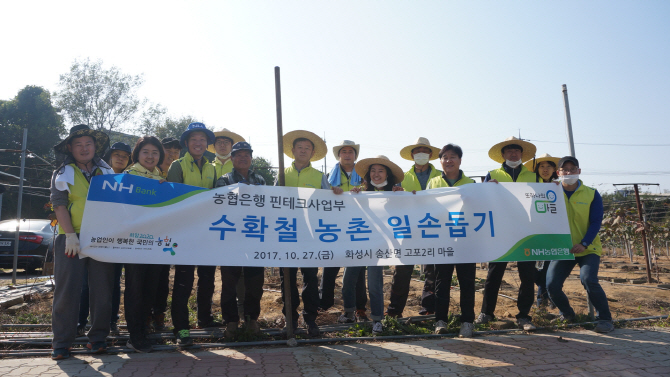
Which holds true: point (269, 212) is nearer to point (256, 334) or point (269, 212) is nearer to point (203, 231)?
point (203, 231)

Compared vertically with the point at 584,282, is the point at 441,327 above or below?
below

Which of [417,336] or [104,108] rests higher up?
[104,108]

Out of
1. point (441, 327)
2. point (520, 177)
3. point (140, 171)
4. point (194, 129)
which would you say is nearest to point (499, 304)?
point (520, 177)

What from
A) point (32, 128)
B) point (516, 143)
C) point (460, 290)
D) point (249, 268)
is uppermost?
point (32, 128)

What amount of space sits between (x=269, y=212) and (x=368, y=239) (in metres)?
1.11

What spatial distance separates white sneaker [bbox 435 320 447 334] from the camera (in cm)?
453

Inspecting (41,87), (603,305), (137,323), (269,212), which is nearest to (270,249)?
(269,212)

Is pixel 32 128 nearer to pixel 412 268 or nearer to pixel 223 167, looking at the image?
pixel 223 167

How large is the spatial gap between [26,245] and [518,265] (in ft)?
35.9

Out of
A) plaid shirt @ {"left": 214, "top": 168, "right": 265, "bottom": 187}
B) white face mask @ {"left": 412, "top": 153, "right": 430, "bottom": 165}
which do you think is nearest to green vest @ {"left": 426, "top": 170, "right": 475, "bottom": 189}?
white face mask @ {"left": 412, "top": 153, "right": 430, "bottom": 165}

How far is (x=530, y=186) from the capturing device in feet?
16.1

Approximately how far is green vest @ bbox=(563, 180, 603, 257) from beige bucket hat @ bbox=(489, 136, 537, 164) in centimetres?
77

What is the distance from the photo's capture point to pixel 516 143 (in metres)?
5.32

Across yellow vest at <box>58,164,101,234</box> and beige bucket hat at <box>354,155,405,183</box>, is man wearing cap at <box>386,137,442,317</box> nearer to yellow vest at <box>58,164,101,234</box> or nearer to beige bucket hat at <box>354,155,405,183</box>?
beige bucket hat at <box>354,155,405,183</box>
